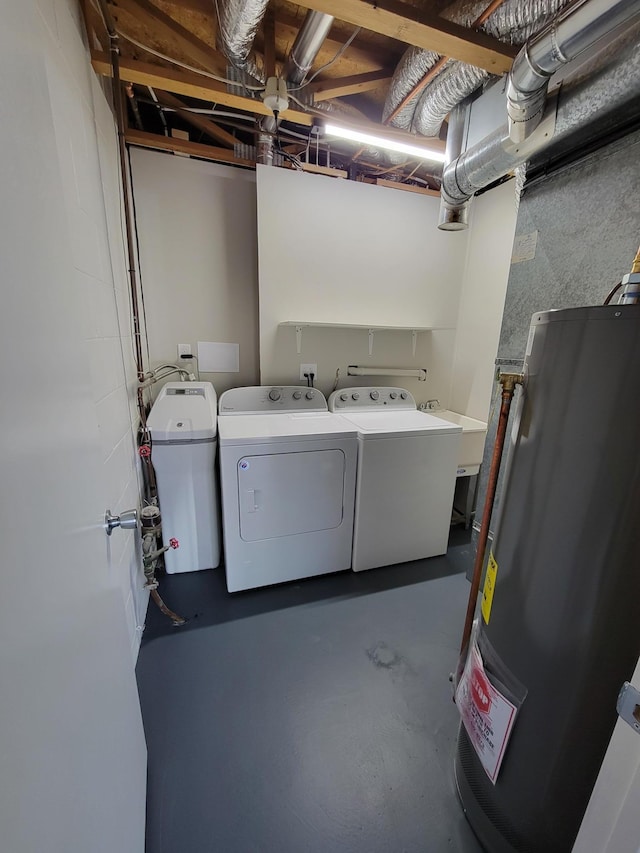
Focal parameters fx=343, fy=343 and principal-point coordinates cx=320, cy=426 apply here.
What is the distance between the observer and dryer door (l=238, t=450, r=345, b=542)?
6.14ft

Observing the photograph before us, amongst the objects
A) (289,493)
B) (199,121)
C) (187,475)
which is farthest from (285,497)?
(199,121)

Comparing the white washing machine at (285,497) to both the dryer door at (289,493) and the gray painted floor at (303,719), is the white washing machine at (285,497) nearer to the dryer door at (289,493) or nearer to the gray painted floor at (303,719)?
the dryer door at (289,493)

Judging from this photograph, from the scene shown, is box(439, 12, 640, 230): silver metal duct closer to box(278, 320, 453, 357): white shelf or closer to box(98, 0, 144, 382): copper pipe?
box(278, 320, 453, 357): white shelf

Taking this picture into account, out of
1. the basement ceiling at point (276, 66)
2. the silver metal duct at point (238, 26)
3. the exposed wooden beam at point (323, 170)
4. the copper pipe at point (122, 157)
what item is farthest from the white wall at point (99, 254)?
the exposed wooden beam at point (323, 170)

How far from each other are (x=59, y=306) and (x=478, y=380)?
2948mm

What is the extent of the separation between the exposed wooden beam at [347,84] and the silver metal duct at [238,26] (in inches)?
15.4

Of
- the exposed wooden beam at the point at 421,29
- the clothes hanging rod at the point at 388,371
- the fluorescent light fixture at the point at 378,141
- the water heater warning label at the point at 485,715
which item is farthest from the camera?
the clothes hanging rod at the point at 388,371

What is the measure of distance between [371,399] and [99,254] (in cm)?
193

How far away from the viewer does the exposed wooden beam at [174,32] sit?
4.94 feet

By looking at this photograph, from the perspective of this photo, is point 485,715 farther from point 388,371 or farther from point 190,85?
point 190,85

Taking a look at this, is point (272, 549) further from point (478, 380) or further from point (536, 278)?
point (478, 380)

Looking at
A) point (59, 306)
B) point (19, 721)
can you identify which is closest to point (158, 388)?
point (59, 306)

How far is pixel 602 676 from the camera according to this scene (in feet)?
2.32

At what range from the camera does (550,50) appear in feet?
3.55
